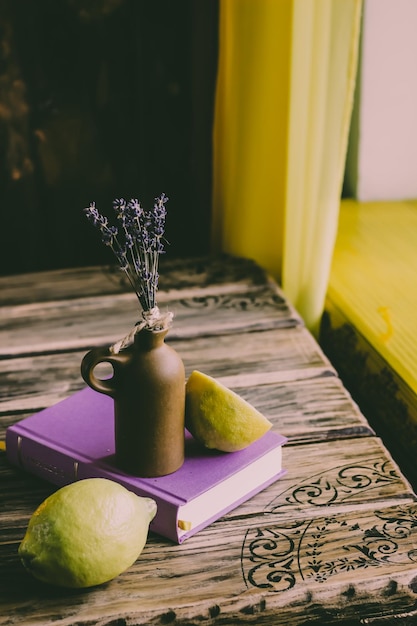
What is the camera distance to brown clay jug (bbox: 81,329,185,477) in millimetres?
858

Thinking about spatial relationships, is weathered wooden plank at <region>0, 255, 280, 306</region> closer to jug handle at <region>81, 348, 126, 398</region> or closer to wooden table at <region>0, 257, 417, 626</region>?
wooden table at <region>0, 257, 417, 626</region>

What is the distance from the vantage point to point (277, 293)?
5.32 ft

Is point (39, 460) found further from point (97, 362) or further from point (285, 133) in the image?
point (285, 133)

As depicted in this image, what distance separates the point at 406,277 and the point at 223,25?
69cm

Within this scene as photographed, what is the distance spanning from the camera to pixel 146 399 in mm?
862

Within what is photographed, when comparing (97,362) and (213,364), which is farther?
(213,364)

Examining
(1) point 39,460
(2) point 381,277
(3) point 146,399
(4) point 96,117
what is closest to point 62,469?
(1) point 39,460

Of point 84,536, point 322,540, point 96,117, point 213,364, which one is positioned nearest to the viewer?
point 84,536

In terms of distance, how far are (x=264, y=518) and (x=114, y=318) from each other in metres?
0.69

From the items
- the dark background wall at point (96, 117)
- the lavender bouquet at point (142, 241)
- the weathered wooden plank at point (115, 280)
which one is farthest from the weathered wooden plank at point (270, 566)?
the dark background wall at point (96, 117)

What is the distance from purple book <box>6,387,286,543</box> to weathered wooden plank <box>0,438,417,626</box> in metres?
0.02

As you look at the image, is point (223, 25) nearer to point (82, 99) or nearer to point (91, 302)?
point (82, 99)

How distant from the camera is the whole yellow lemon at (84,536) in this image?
0.78 m

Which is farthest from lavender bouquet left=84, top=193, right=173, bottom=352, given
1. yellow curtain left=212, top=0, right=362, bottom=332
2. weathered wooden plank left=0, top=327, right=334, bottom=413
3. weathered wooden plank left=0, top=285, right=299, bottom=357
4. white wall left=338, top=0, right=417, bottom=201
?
white wall left=338, top=0, right=417, bottom=201
